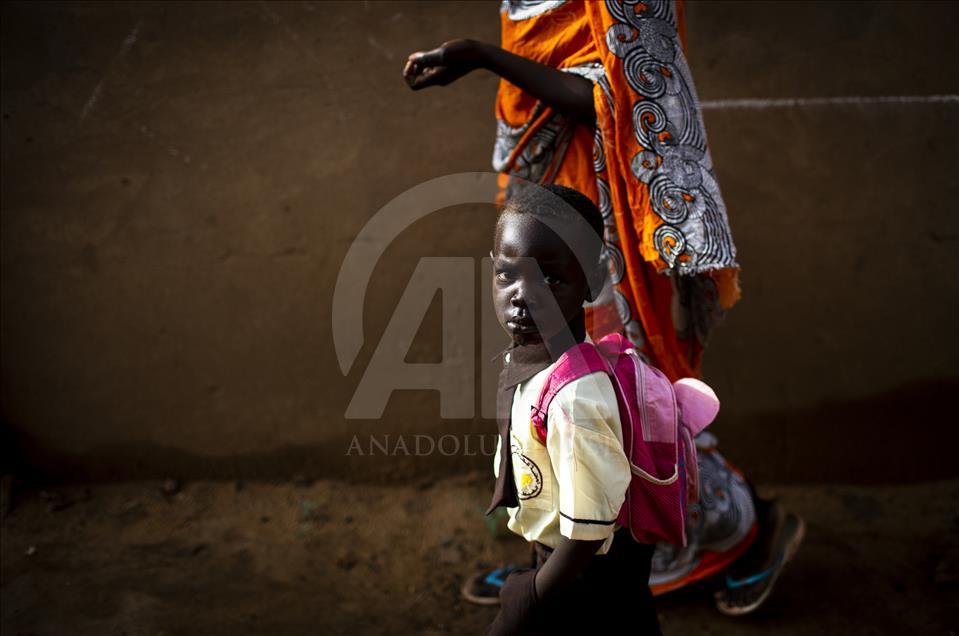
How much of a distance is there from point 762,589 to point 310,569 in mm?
1453

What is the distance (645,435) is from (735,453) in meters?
1.83

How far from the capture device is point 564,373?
1408mm

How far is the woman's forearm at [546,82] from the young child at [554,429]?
0.51 m

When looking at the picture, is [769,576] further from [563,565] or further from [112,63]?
[112,63]

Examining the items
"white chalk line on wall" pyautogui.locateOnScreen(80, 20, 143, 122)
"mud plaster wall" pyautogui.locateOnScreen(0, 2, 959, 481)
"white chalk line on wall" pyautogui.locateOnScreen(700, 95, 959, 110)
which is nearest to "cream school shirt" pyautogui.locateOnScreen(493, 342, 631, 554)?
"mud plaster wall" pyautogui.locateOnScreen(0, 2, 959, 481)

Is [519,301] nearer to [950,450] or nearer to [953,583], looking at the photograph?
[953,583]

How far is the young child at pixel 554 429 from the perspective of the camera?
1360 millimetres

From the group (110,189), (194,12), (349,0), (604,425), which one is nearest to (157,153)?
(110,189)

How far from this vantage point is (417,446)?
10.5ft

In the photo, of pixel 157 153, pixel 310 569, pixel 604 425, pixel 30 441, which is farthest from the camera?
pixel 30 441

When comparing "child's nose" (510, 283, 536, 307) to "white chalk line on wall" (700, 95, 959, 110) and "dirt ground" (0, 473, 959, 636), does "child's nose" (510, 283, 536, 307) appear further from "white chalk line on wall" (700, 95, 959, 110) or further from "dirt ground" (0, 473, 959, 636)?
"white chalk line on wall" (700, 95, 959, 110)

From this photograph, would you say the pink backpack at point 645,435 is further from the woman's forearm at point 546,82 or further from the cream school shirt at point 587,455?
the woman's forearm at point 546,82

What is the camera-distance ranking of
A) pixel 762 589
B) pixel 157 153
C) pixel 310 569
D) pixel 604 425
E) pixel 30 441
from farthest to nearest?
pixel 30 441 < pixel 157 153 < pixel 310 569 < pixel 762 589 < pixel 604 425

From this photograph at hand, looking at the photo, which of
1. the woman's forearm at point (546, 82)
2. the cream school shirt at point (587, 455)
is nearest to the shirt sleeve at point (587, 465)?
the cream school shirt at point (587, 455)
